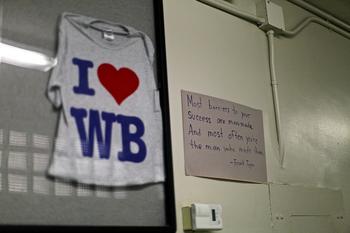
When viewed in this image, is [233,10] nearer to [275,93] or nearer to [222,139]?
[275,93]

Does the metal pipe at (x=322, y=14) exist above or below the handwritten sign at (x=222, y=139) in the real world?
above

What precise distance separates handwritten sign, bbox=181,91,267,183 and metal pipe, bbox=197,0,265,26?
38 cm

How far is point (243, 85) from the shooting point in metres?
1.58

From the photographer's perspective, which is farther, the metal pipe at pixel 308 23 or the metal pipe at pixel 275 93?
the metal pipe at pixel 308 23

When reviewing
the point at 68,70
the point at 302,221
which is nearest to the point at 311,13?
the point at 302,221

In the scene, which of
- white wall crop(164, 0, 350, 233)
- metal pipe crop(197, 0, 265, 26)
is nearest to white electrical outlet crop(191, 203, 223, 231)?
white wall crop(164, 0, 350, 233)

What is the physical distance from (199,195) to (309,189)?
0.60 metres

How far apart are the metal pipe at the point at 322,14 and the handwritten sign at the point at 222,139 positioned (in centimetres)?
71

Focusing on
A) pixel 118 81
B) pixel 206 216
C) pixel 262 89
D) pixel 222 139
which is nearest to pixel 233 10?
pixel 262 89

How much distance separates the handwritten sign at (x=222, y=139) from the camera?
1.34 metres

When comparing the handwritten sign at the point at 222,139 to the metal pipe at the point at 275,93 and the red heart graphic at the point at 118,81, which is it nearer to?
the metal pipe at the point at 275,93

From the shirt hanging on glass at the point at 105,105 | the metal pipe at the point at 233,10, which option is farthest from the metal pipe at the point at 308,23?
the shirt hanging on glass at the point at 105,105

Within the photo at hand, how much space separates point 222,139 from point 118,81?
1.45ft

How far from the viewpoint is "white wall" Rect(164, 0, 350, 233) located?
1365 millimetres
